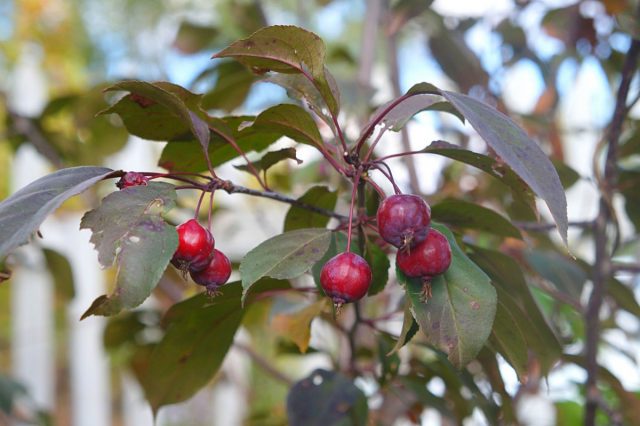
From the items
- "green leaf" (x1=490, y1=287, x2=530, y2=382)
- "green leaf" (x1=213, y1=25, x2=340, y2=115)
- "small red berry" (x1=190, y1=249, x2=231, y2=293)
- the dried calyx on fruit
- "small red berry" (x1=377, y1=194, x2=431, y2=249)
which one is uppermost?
"green leaf" (x1=213, y1=25, x2=340, y2=115)

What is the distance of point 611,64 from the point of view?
110 centimetres

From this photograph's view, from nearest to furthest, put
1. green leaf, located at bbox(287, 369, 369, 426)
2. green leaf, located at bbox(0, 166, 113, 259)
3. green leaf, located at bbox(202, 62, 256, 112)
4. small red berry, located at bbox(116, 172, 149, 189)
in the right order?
green leaf, located at bbox(0, 166, 113, 259)
small red berry, located at bbox(116, 172, 149, 189)
green leaf, located at bbox(287, 369, 369, 426)
green leaf, located at bbox(202, 62, 256, 112)

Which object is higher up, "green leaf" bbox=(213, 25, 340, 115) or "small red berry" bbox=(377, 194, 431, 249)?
"green leaf" bbox=(213, 25, 340, 115)

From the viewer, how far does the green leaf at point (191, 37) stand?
1.47 metres

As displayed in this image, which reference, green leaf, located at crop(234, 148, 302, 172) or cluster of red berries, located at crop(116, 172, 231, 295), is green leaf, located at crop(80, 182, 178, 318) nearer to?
cluster of red berries, located at crop(116, 172, 231, 295)

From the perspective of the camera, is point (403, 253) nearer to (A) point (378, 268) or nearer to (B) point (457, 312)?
(B) point (457, 312)

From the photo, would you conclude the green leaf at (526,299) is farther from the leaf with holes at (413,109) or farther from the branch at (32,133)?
the branch at (32,133)

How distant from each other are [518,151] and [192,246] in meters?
0.22

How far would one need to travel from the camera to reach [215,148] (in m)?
0.66

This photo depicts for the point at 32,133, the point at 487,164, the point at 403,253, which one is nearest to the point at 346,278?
the point at 403,253

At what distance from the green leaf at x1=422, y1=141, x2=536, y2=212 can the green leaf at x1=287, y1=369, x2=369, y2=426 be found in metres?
A: 0.31

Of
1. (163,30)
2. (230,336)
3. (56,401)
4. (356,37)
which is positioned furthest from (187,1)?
(230,336)

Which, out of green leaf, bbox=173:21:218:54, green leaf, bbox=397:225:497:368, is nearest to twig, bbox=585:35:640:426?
green leaf, bbox=397:225:497:368

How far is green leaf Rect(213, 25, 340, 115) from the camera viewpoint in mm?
522
